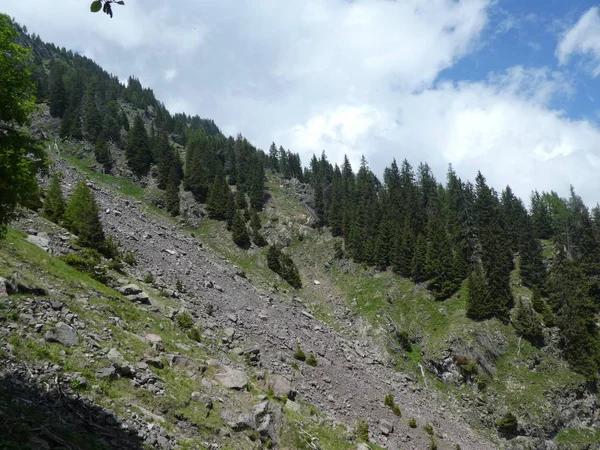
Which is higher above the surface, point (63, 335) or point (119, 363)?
point (63, 335)

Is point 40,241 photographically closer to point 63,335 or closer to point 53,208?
point 53,208

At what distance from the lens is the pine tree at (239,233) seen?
7988cm

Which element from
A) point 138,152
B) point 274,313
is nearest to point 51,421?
point 274,313

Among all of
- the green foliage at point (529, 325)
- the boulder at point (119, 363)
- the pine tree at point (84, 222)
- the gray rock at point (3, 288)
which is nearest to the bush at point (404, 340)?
the green foliage at point (529, 325)

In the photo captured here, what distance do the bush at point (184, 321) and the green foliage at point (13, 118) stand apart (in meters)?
16.0

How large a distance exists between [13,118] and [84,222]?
80.0ft

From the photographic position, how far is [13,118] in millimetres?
13984

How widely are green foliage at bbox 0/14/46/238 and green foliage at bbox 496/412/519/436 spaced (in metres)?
51.9

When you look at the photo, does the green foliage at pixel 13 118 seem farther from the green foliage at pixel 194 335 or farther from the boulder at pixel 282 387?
the boulder at pixel 282 387

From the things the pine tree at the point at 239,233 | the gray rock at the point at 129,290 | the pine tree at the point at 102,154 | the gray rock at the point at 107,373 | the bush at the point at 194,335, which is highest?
the pine tree at the point at 102,154

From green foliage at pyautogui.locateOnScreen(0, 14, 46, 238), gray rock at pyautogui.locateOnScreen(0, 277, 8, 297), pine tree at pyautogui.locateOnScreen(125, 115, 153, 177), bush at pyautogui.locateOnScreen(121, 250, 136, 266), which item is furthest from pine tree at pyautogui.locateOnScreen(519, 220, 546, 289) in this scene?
pine tree at pyautogui.locateOnScreen(125, 115, 153, 177)

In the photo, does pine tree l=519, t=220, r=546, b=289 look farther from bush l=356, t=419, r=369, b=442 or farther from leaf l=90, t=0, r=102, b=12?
leaf l=90, t=0, r=102, b=12

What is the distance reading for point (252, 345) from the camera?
105 feet

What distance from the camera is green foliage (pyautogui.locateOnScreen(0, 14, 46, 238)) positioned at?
1313 cm
